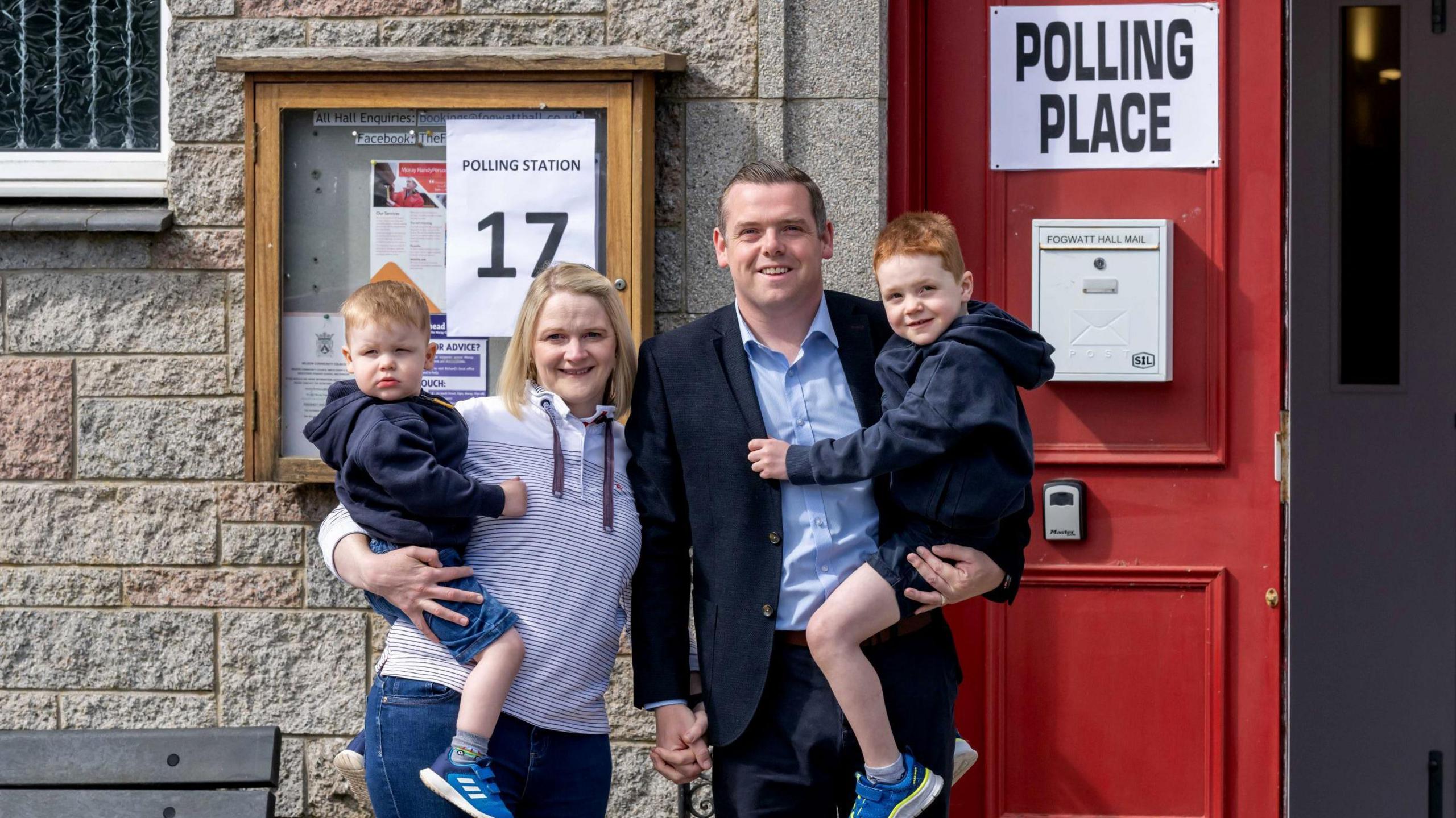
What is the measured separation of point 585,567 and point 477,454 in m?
0.29

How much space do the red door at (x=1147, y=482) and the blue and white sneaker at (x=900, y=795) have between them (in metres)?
1.34

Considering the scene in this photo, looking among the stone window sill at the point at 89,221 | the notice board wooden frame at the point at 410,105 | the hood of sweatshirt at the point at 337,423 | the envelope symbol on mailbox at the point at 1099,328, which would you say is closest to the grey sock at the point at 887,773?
the hood of sweatshirt at the point at 337,423

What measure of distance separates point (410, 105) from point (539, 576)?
5.40 feet

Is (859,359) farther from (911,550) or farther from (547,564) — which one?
(547,564)

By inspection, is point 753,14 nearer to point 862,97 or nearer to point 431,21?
point 862,97

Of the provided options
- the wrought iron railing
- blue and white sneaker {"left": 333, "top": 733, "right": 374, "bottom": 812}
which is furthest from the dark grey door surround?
blue and white sneaker {"left": 333, "top": 733, "right": 374, "bottom": 812}

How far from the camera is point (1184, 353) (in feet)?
12.1

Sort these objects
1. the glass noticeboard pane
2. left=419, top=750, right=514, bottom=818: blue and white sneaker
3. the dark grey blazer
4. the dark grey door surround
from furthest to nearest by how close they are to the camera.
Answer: the dark grey door surround
the glass noticeboard pane
the dark grey blazer
left=419, top=750, right=514, bottom=818: blue and white sneaker

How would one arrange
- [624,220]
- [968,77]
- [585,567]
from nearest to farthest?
[585,567], [624,220], [968,77]

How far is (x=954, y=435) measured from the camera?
2.33 meters

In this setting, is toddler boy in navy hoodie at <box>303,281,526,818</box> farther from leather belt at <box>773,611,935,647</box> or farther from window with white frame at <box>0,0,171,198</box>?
window with white frame at <box>0,0,171,198</box>

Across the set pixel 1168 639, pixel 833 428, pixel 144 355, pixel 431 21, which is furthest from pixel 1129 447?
pixel 144 355

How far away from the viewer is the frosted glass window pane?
3895 millimetres

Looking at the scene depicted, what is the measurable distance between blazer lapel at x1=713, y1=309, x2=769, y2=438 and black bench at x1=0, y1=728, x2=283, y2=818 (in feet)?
5.12
